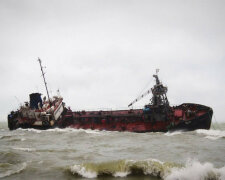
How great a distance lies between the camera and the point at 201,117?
25.8 m

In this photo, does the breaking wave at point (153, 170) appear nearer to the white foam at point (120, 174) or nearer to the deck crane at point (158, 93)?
the white foam at point (120, 174)

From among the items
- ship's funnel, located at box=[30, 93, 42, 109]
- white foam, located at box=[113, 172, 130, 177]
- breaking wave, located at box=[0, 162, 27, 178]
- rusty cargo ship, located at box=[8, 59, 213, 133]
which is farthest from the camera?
ship's funnel, located at box=[30, 93, 42, 109]

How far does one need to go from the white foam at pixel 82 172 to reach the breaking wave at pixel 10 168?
2.99 meters

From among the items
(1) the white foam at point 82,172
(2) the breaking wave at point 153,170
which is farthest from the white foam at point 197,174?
(1) the white foam at point 82,172

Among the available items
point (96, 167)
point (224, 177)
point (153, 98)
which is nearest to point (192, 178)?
point (224, 177)

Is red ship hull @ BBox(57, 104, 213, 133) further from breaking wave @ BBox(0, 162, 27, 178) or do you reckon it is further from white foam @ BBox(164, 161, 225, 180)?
Result: breaking wave @ BBox(0, 162, 27, 178)

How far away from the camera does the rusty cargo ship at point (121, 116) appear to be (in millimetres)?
26875

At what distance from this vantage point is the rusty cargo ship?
26875 millimetres

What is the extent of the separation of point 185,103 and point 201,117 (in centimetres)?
509

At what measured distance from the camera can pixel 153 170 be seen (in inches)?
379

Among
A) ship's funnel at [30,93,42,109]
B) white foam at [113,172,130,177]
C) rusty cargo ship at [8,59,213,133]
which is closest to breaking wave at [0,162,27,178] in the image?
white foam at [113,172,130,177]

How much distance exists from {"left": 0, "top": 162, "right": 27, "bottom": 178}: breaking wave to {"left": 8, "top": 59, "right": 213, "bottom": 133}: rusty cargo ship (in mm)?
19646

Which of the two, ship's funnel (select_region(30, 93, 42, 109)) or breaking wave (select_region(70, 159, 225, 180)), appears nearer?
breaking wave (select_region(70, 159, 225, 180))

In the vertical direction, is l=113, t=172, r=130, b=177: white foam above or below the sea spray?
below
